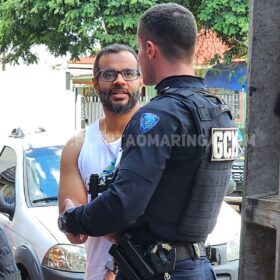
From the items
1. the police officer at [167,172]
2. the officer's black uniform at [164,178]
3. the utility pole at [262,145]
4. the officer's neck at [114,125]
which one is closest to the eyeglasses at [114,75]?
the officer's neck at [114,125]

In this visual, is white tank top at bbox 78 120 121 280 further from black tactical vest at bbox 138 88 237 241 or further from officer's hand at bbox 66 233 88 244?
black tactical vest at bbox 138 88 237 241

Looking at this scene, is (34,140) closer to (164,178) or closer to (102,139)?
(102,139)

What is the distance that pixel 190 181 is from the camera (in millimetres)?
1935

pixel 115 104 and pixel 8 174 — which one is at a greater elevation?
pixel 115 104

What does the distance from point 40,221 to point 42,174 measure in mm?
717

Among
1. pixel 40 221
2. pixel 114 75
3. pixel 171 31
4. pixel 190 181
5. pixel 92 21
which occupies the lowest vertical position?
pixel 40 221

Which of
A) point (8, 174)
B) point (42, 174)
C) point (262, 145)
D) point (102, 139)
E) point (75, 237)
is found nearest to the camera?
point (262, 145)

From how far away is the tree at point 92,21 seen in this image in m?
12.0

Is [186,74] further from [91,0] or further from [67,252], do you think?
[91,0]

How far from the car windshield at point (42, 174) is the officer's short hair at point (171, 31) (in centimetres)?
297

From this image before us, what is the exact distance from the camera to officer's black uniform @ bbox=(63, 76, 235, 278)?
187cm

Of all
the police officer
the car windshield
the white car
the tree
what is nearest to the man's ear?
the police officer

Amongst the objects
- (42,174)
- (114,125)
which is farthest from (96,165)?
(42,174)

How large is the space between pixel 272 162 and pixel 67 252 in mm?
2690
